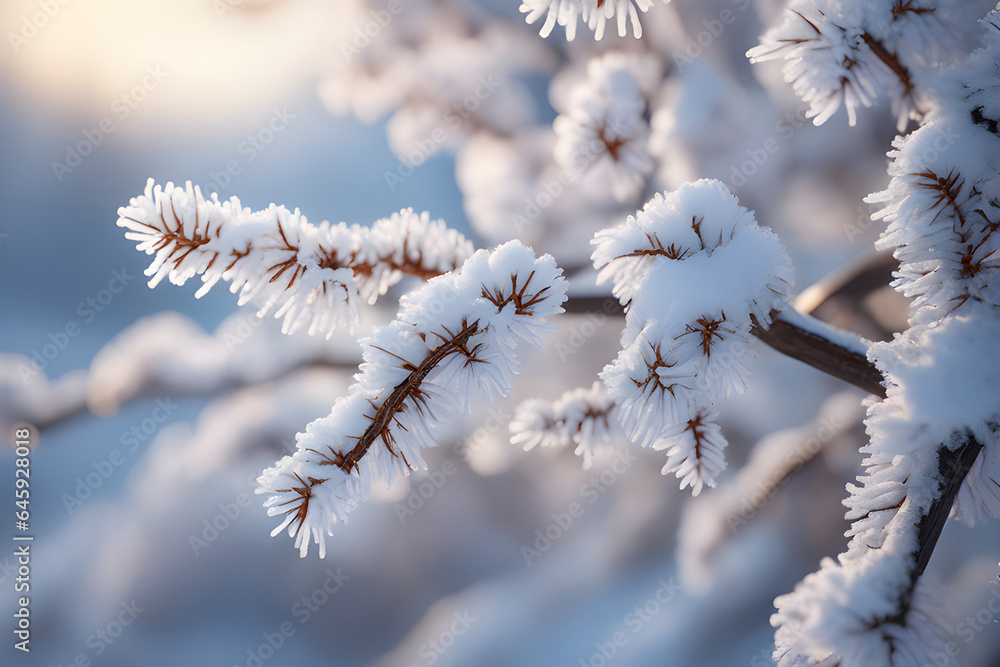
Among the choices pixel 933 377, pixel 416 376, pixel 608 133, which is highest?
pixel 608 133

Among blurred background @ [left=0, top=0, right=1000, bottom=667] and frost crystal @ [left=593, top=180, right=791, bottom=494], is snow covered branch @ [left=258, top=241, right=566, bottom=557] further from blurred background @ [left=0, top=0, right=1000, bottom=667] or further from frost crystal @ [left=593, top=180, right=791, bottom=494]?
blurred background @ [left=0, top=0, right=1000, bottom=667]

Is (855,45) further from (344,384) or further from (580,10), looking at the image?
(344,384)

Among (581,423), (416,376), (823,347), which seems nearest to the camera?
(416,376)

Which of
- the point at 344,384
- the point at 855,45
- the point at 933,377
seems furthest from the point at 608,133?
the point at 344,384

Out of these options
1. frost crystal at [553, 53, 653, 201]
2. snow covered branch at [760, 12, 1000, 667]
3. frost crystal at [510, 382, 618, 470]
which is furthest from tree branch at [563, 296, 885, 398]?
frost crystal at [553, 53, 653, 201]

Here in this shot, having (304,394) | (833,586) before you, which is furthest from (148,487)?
(833,586)
